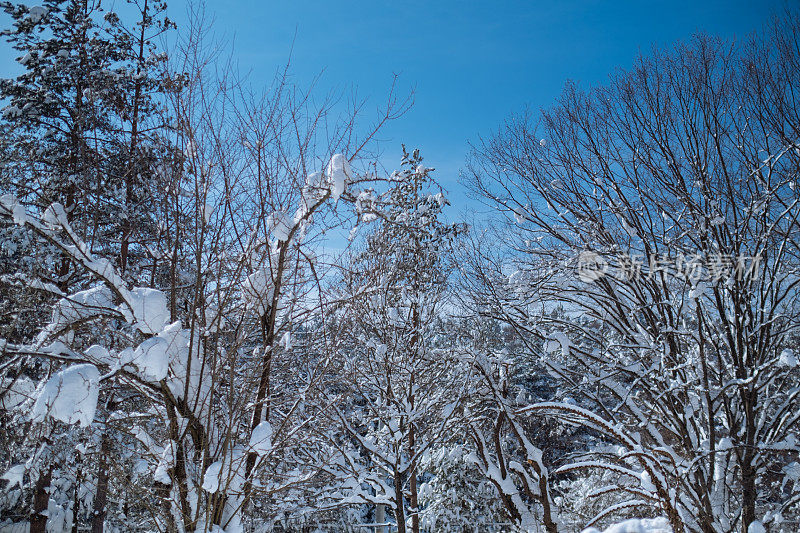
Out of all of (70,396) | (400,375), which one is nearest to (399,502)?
(400,375)

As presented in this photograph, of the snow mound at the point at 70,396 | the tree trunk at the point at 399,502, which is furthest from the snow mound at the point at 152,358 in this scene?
the tree trunk at the point at 399,502

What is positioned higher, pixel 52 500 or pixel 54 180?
pixel 54 180

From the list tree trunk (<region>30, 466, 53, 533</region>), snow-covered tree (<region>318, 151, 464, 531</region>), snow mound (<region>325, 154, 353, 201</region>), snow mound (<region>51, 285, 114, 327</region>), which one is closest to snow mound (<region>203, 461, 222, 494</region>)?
snow mound (<region>51, 285, 114, 327</region>)

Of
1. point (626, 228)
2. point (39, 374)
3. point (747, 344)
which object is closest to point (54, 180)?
point (39, 374)

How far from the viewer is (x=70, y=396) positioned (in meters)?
2.83

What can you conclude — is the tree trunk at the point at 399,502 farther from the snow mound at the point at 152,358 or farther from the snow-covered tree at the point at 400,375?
the snow mound at the point at 152,358

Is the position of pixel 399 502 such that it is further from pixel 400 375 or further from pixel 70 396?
pixel 70 396

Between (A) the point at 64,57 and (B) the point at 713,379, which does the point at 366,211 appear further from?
(A) the point at 64,57

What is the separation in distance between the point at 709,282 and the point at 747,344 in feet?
3.24

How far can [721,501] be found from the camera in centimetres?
629

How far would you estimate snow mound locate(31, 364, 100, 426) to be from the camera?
9.19 ft

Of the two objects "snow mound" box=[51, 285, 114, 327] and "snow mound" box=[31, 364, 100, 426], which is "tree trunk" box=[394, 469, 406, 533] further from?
"snow mound" box=[31, 364, 100, 426]

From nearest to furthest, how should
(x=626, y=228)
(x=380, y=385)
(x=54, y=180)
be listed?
(x=626, y=228) < (x=54, y=180) < (x=380, y=385)

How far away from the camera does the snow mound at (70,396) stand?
9.19 feet
